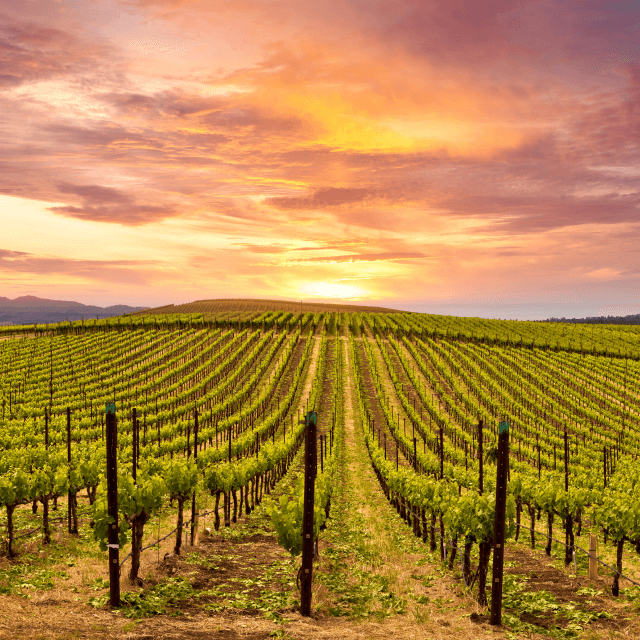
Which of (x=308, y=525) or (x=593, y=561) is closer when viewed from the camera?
(x=308, y=525)

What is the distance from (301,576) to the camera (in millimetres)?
12352

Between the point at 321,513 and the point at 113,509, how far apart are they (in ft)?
20.8

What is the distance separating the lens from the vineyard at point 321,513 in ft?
38.9

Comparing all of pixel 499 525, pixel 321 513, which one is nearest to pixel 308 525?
pixel 321 513

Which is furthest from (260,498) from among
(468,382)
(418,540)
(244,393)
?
(468,382)

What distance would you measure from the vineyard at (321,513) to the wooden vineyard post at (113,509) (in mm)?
124

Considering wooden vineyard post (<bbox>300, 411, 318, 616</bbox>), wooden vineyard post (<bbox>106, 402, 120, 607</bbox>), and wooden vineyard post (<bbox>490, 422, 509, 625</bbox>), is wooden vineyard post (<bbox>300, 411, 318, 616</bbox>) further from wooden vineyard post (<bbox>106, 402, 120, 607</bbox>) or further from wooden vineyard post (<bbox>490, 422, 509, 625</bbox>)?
wooden vineyard post (<bbox>106, 402, 120, 607</bbox>)

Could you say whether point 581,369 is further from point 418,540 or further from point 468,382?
point 418,540

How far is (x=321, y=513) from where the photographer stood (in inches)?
588

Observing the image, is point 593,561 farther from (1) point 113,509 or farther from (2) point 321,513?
(1) point 113,509

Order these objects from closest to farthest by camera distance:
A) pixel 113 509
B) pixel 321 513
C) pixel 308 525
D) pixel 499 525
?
1. pixel 499 525
2. pixel 308 525
3. pixel 113 509
4. pixel 321 513

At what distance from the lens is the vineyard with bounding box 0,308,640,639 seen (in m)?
11.9

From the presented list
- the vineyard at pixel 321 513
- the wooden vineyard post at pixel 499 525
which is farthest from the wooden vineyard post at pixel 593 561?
the wooden vineyard post at pixel 499 525

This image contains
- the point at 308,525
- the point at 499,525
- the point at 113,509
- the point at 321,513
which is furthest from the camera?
the point at 321,513
